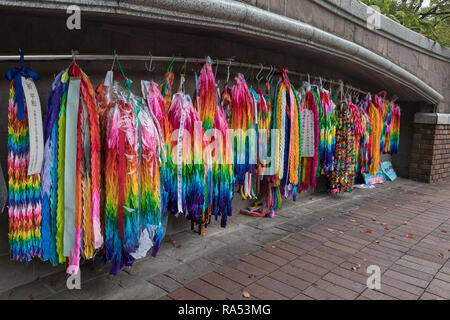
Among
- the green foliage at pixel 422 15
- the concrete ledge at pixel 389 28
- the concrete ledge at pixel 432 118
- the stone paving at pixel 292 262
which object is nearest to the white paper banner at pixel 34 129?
the stone paving at pixel 292 262

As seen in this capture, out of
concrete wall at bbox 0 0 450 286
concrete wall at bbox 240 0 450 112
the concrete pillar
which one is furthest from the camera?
the concrete pillar

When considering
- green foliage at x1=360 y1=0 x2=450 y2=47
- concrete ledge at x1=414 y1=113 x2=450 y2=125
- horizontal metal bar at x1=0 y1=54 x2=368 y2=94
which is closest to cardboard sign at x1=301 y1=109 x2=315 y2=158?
horizontal metal bar at x1=0 y1=54 x2=368 y2=94

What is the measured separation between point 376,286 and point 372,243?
1112 millimetres

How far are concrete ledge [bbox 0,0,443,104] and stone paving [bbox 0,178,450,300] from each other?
214 cm

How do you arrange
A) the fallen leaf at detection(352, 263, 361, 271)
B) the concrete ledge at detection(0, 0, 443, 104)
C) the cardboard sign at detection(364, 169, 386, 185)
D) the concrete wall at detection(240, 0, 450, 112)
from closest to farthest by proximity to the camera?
1. the concrete ledge at detection(0, 0, 443, 104)
2. the fallen leaf at detection(352, 263, 361, 271)
3. the concrete wall at detection(240, 0, 450, 112)
4. the cardboard sign at detection(364, 169, 386, 185)

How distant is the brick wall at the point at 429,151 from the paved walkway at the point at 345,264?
280 centimetres

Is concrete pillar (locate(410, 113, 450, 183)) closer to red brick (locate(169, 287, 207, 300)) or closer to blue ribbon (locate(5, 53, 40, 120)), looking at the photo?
red brick (locate(169, 287, 207, 300))

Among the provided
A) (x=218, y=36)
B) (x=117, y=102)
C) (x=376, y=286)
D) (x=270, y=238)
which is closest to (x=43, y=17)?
(x=117, y=102)

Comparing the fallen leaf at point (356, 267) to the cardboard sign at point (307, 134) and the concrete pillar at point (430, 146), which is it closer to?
the cardboard sign at point (307, 134)

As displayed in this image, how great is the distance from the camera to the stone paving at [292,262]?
307cm

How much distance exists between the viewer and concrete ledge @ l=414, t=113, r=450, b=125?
751 centimetres

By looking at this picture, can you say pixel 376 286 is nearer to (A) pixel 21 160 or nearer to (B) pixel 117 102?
(B) pixel 117 102

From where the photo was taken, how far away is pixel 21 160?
8.35ft

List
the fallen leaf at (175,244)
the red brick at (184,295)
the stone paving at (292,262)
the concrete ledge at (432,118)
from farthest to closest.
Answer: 1. the concrete ledge at (432,118)
2. the fallen leaf at (175,244)
3. the stone paving at (292,262)
4. the red brick at (184,295)
